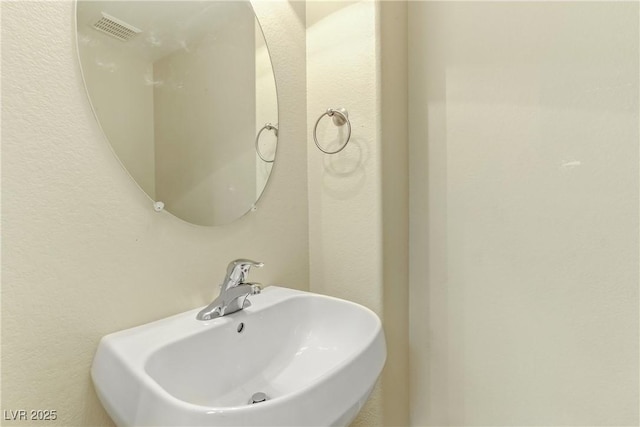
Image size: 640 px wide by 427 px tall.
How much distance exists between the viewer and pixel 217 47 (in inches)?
39.3

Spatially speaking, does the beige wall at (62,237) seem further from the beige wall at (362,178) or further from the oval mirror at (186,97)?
the beige wall at (362,178)

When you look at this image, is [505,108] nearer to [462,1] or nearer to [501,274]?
[462,1]

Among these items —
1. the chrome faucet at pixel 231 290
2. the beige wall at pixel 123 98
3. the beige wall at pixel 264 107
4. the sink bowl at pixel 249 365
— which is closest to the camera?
the sink bowl at pixel 249 365

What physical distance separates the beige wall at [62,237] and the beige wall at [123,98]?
0.02 metres

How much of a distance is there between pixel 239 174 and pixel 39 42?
0.52 m

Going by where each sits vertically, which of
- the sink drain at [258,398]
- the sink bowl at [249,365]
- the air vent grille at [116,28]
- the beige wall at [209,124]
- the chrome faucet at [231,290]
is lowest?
the sink drain at [258,398]

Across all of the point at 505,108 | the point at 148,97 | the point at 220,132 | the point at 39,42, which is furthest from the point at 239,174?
the point at 505,108

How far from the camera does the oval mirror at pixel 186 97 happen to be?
30.4 inches

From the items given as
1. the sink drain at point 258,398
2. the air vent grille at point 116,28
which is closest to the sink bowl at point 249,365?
the sink drain at point 258,398

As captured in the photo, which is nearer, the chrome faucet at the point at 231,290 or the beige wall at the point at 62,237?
the beige wall at the point at 62,237

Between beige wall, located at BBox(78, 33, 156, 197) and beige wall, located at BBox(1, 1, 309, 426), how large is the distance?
0.07ft

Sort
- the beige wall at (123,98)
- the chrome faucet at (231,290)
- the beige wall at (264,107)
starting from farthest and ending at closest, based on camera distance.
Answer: the beige wall at (264,107) → the chrome faucet at (231,290) → the beige wall at (123,98)

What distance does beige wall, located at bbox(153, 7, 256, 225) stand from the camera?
88 centimetres

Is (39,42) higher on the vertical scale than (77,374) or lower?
higher
